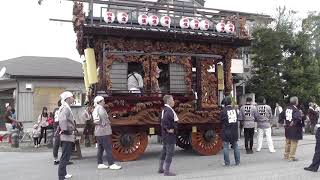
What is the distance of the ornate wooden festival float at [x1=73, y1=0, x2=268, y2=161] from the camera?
13609mm

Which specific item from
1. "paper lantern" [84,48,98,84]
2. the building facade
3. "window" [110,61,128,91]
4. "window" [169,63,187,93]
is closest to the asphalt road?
"window" [169,63,187,93]

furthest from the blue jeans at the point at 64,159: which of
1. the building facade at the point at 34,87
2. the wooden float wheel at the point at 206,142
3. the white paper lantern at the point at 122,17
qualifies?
the building facade at the point at 34,87

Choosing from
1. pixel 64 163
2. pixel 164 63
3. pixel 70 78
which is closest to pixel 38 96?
pixel 70 78

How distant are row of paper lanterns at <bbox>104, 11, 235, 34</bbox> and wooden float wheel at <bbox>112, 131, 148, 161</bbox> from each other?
336 centimetres

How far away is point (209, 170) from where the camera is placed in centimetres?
1187

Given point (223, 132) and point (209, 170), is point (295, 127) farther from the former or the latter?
point (209, 170)

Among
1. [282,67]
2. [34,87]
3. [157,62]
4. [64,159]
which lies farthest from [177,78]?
[282,67]

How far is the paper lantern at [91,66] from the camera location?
1364 centimetres

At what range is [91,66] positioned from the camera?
13.6 meters

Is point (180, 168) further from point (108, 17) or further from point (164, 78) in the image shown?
point (108, 17)

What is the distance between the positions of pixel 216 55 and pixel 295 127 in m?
3.80

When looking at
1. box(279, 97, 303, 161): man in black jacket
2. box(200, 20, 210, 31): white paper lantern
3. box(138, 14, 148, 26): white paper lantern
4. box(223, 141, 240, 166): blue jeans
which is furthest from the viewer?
box(200, 20, 210, 31): white paper lantern

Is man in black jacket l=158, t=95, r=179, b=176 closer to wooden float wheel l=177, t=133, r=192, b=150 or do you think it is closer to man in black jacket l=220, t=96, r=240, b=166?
man in black jacket l=220, t=96, r=240, b=166

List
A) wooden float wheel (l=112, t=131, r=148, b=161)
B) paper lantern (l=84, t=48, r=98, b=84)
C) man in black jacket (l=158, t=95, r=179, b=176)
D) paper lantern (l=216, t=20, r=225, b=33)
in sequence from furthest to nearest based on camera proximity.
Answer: paper lantern (l=216, t=20, r=225, b=33), paper lantern (l=84, t=48, r=98, b=84), wooden float wheel (l=112, t=131, r=148, b=161), man in black jacket (l=158, t=95, r=179, b=176)
